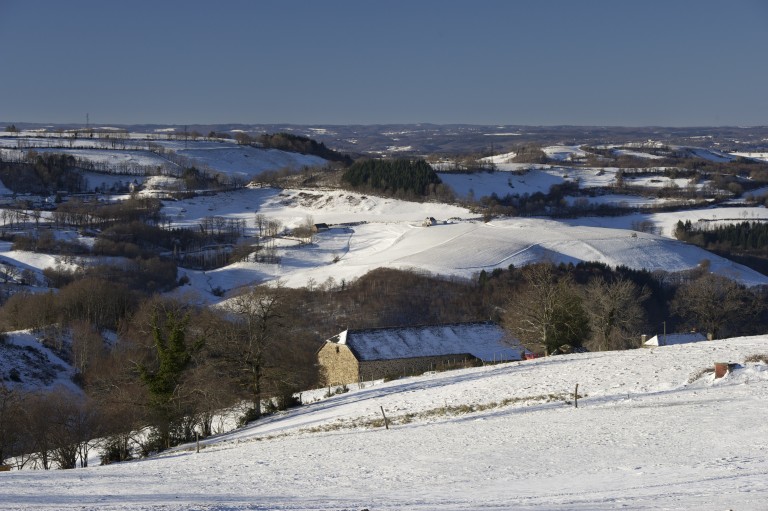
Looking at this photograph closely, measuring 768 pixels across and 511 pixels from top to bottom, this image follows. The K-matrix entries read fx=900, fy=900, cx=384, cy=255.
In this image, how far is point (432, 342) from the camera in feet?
176

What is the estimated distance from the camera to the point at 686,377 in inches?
1196

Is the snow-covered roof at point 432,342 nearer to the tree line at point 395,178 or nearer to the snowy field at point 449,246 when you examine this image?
the snowy field at point 449,246

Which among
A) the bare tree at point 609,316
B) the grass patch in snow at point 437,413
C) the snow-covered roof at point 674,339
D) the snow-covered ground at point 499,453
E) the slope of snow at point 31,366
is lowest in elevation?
the slope of snow at point 31,366

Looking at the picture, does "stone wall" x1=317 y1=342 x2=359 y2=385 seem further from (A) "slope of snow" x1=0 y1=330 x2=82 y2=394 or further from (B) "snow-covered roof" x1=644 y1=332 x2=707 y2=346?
(B) "snow-covered roof" x1=644 y1=332 x2=707 y2=346

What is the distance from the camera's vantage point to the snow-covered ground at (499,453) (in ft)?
56.4

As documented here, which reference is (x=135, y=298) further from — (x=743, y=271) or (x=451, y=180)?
(x=451, y=180)

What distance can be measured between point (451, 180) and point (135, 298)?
85.0m

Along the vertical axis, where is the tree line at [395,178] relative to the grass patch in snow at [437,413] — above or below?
above

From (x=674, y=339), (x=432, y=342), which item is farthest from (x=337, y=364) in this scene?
(x=674, y=339)

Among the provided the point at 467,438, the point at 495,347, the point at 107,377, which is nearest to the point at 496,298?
the point at 495,347

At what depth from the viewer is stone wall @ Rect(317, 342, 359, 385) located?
50.2 meters

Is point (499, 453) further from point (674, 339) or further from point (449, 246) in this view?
point (449, 246)

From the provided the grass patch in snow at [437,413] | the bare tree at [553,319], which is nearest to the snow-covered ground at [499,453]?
the grass patch in snow at [437,413]

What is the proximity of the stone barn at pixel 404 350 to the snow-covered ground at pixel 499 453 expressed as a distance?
559 inches
